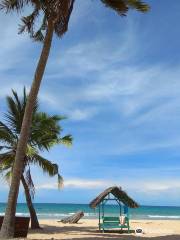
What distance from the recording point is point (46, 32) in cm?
1678

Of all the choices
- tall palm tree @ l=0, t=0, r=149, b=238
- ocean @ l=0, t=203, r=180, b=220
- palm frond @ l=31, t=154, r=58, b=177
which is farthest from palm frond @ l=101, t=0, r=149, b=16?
ocean @ l=0, t=203, r=180, b=220

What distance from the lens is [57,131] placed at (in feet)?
77.0

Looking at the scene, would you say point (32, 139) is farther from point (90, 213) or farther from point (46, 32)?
point (90, 213)

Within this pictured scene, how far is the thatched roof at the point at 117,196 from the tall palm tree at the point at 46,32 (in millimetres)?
8003

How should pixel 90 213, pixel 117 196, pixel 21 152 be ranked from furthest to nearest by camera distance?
1. pixel 90 213
2. pixel 117 196
3. pixel 21 152

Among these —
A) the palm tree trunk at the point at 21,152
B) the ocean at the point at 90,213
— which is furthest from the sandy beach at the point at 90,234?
the ocean at the point at 90,213

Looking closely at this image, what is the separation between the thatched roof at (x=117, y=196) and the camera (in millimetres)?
23094

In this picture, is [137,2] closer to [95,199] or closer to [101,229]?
[95,199]

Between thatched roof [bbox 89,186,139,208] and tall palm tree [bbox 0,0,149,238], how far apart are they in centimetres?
800

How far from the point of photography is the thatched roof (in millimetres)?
23094

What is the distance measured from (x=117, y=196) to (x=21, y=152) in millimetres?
9115

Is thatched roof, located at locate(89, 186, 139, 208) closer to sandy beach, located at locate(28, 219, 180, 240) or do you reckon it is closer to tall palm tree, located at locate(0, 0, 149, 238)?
sandy beach, located at locate(28, 219, 180, 240)


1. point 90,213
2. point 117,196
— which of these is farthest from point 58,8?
point 90,213

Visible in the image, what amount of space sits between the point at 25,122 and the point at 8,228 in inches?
147
